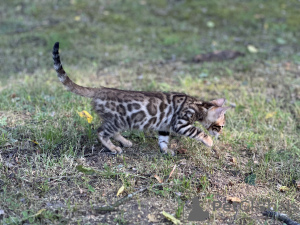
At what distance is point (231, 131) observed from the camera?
4.86 meters

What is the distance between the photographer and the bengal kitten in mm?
4020

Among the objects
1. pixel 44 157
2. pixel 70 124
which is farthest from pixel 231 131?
pixel 44 157

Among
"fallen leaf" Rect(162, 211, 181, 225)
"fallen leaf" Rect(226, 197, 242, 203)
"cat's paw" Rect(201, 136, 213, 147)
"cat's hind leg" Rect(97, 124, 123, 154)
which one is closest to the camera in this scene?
"fallen leaf" Rect(162, 211, 181, 225)

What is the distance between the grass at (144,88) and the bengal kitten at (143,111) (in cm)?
28

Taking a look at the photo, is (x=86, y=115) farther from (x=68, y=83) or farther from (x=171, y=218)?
(x=171, y=218)

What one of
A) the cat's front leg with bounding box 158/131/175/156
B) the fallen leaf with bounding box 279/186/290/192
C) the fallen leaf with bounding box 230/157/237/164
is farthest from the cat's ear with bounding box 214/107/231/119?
the fallen leaf with bounding box 279/186/290/192

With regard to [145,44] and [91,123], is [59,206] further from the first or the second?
[145,44]

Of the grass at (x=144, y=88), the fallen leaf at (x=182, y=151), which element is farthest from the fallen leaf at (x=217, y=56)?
the fallen leaf at (x=182, y=151)

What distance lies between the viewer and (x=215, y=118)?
14.2ft

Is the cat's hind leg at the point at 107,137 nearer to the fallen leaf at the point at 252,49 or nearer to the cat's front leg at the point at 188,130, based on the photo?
the cat's front leg at the point at 188,130

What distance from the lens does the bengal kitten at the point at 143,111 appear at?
402 cm

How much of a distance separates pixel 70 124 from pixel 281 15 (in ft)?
25.0

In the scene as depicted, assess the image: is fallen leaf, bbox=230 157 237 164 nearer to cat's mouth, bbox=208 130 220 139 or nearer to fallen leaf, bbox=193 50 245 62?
cat's mouth, bbox=208 130 220 139

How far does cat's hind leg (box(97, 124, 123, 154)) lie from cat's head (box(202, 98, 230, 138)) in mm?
1148
